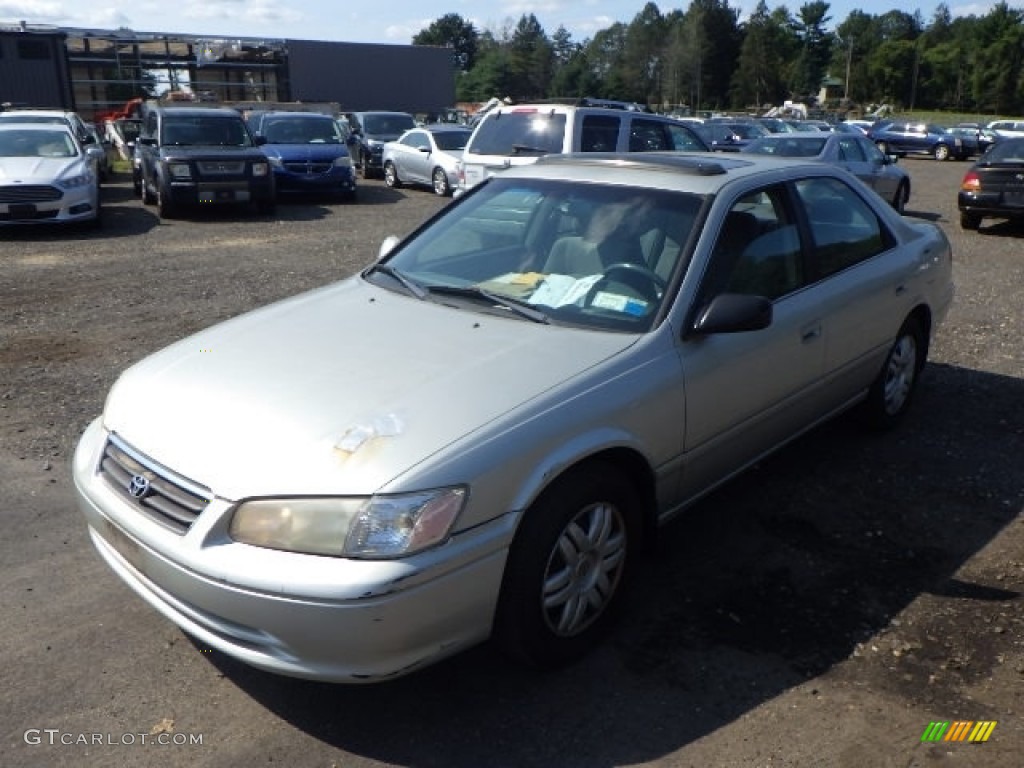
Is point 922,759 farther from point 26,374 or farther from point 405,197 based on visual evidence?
point 405,197

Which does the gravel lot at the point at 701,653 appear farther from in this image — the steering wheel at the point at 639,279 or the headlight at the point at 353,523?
the steering wheel at the point at 639,279

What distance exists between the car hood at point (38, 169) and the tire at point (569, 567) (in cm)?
1193

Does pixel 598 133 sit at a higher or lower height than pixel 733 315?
higher

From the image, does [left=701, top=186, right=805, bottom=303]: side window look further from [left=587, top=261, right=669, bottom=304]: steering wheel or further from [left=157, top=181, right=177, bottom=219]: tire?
[left=157, top=181, right=177, bottom=219]: tire

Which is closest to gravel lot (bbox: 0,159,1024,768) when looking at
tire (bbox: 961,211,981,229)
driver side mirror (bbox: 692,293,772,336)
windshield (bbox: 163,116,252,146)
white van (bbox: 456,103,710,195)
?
driver side mirror (bbox: 692,293,772,336)

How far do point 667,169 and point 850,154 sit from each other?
11.8m

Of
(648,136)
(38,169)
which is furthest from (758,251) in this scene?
(38,169)

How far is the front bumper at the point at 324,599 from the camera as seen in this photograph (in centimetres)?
248

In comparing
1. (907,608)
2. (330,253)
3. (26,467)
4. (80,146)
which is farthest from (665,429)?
(80,146)

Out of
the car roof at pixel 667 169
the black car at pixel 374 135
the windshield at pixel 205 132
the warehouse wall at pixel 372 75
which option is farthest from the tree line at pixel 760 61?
the car roof at pixel 667 169

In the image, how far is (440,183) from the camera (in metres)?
18.5

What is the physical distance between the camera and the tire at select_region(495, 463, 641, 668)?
111 inches

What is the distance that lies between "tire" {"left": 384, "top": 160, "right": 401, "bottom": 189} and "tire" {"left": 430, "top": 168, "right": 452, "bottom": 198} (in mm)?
1929

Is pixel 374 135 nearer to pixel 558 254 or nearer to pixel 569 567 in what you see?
pixel 558 254
